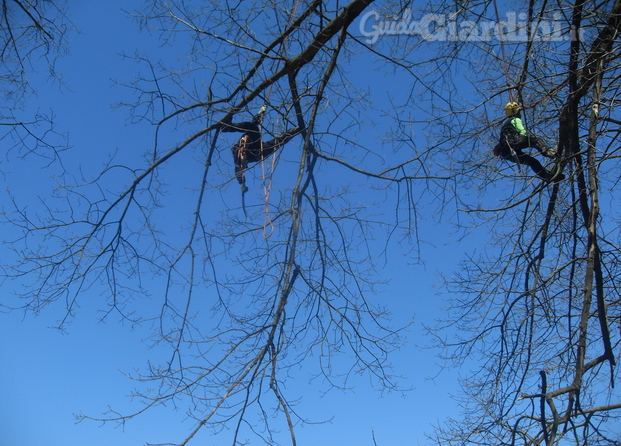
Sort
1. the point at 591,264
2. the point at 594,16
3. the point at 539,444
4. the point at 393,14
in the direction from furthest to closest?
the point at 393,14 < the point at 594,16 < the point at 591,264 < the point at 539,444

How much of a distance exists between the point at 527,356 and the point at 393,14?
2932 millimetres

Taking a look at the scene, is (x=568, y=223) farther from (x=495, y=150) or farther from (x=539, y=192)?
(x=495, y=150)

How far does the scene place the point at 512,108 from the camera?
5.12 metres

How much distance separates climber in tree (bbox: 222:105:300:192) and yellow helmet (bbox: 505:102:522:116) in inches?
73.1

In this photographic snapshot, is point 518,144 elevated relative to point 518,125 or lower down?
lower down

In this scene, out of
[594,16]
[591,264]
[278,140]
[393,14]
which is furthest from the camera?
[393,14]

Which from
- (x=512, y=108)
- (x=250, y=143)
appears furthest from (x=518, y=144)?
(x=250, y=143)

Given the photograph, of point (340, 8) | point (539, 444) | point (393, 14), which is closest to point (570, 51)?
point (393, 14)

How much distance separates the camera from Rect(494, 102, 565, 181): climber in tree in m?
4.97

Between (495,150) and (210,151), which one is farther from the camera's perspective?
(495,150)

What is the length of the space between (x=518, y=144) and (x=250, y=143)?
2.24m

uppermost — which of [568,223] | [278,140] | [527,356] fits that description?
[278,140]

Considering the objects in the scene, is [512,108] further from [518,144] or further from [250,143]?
[250,143]

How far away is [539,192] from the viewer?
5062mm
